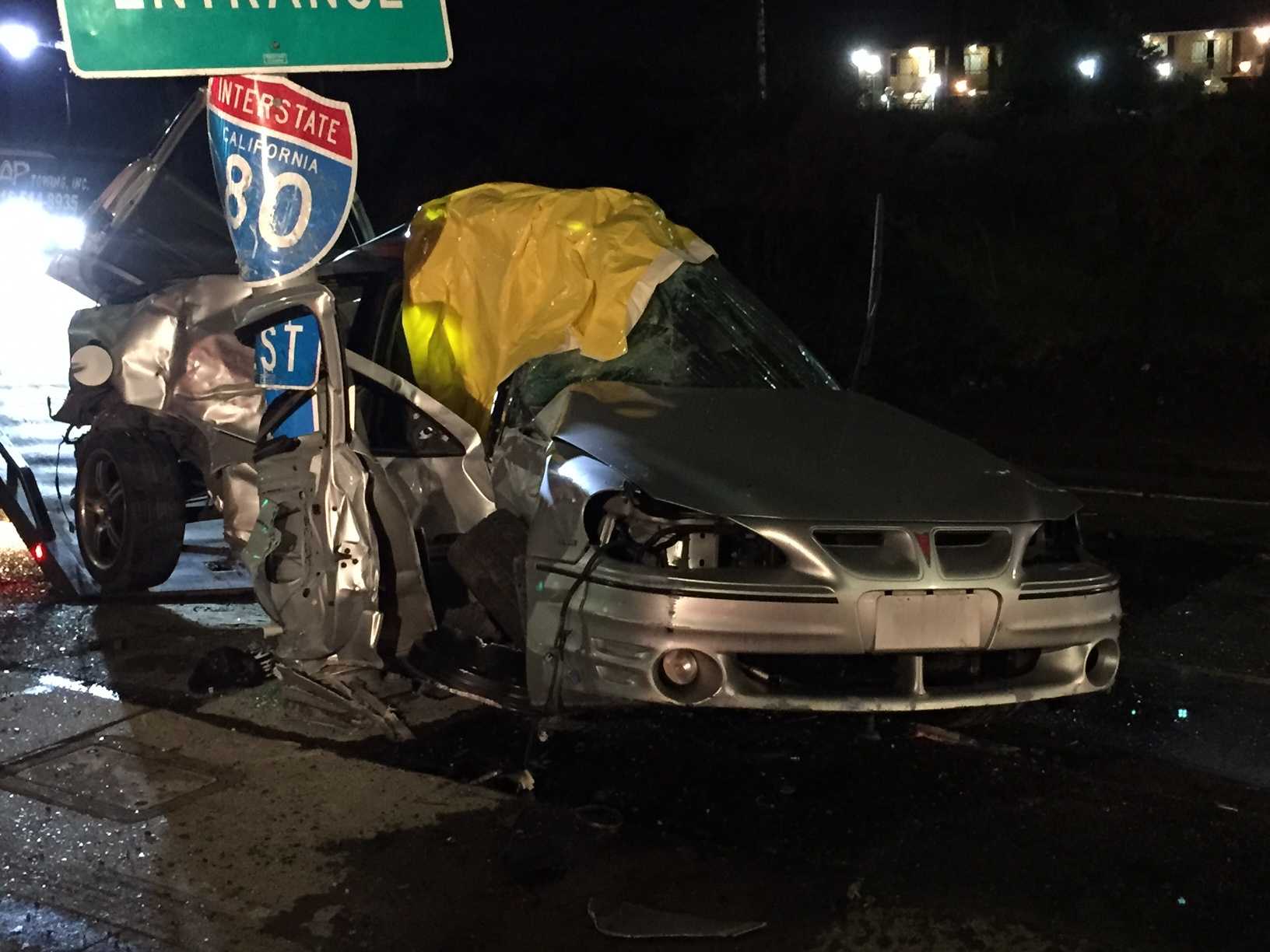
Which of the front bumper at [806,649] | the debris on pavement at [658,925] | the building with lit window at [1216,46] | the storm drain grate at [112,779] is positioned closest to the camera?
the debris on pavement at [658,925]

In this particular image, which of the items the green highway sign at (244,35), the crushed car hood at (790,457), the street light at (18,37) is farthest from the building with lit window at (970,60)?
the crushed car hood at (790,457)

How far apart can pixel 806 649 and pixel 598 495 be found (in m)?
0.81

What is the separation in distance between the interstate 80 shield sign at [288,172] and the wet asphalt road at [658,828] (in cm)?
184

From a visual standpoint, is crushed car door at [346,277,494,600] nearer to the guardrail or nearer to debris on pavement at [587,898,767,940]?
debris on pavement at [587,898,767,940]

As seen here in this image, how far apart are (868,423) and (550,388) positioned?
1.22m

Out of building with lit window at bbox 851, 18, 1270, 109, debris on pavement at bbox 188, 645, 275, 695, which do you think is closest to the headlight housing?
debris on pavement at bbox 188, 645, 275, 695

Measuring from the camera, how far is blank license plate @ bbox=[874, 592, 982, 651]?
14.0 feet

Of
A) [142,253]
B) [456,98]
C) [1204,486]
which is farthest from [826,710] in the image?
[456,98]

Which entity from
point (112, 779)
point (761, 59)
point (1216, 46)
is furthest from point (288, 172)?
point (1216, 46)

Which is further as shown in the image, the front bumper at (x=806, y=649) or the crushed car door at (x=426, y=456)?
the crushed car door at (x=426, y=456)

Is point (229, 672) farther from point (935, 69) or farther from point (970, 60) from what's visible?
point (935, 69)

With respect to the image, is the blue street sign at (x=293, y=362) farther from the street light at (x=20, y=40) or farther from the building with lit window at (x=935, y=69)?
the building with lit window at (x=935, y=69)

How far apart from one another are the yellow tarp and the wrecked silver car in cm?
1

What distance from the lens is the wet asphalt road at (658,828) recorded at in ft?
12.4
